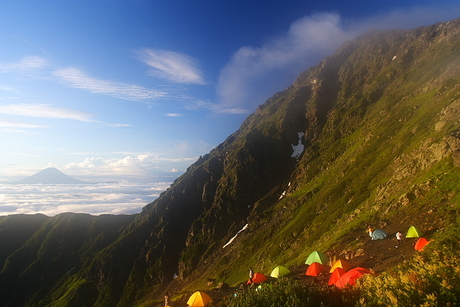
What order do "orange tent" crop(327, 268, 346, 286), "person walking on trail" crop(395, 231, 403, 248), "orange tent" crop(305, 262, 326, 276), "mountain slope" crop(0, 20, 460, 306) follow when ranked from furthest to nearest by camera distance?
"mountain slope" crop(0, 20, 460, 306), "orange tent" crop(305, 262, 326, 276), "person walking on trail" crop(395, 231, 403, 248), "orange tent" crop(327, 268, 346, 286)

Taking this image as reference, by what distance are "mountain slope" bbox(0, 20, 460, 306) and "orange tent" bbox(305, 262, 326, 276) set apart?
5.41 m

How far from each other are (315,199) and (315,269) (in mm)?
74739

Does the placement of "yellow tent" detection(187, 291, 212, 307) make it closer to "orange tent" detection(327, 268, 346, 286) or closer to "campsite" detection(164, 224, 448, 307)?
"campsite" detection(164, 224, 448, 307)

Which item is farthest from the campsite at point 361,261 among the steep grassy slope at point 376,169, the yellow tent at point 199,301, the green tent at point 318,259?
the steep grassy slope at point 376,169

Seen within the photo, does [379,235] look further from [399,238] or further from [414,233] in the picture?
[414,233]

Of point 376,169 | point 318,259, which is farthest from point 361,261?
point 376,169

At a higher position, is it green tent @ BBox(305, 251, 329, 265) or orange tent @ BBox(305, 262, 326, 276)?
green tent @ BBox(305, 251, 329, 265)

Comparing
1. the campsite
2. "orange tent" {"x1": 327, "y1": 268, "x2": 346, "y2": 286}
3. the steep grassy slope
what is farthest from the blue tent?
"orange tent" {"x1": 327, "y1": 268, "x2": 346, "y2": 286}

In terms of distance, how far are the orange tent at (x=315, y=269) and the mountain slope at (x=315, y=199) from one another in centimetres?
541

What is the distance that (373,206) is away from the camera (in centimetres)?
5450

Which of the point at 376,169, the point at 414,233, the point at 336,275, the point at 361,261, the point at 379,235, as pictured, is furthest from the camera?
the point at 376,169

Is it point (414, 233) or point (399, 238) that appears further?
point (399, 238)

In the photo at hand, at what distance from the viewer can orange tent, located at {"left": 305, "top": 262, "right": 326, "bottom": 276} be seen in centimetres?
3241

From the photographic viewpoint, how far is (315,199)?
103 meters
